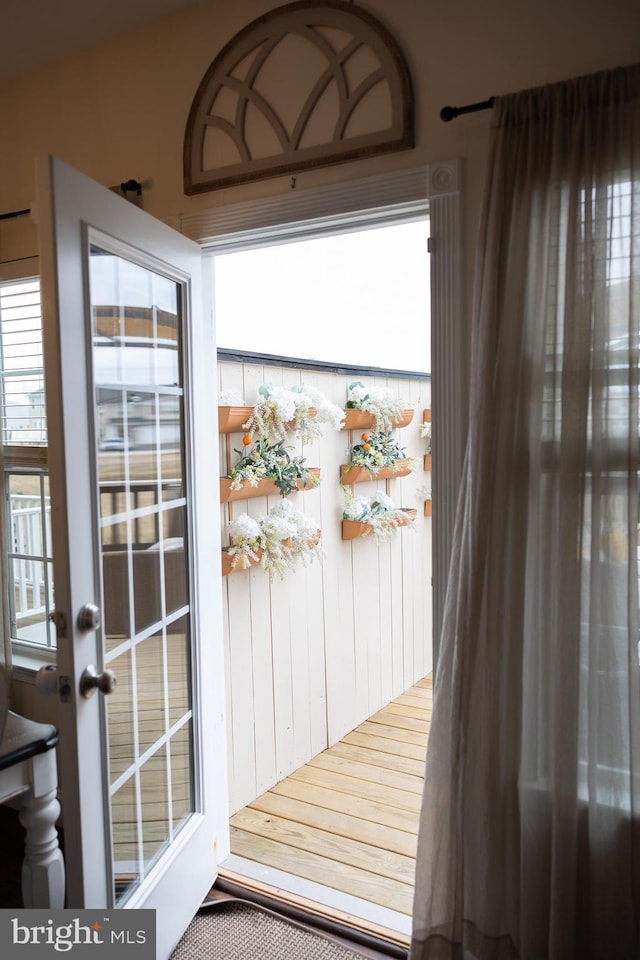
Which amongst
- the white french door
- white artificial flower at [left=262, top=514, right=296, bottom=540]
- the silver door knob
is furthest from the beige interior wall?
the silver door knob

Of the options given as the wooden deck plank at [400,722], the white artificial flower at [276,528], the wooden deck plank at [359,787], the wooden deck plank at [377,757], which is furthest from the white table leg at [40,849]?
the wooden deck plank at [400,722]

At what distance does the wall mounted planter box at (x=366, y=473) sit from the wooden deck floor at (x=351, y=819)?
134cm

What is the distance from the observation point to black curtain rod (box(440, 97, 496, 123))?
171cm

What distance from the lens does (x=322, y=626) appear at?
134 inches

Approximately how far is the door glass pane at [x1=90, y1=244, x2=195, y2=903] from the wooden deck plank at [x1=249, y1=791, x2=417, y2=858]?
2.53 ft

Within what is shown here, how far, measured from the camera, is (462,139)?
1802 millimetres

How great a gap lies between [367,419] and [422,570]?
124cm

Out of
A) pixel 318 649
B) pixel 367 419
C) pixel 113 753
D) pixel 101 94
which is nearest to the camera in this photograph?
pixel 113 753

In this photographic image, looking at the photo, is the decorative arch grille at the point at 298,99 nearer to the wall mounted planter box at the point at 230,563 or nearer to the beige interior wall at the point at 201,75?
the beige interior wall at the point at 201,75

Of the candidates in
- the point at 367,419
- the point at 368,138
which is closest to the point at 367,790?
the point at 367,419

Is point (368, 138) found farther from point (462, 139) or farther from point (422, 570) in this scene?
point (422, 570)

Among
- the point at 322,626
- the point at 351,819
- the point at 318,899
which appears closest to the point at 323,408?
the point at 322,626

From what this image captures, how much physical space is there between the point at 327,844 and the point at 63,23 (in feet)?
9.92

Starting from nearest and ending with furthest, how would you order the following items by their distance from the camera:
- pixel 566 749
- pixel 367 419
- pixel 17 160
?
pixel 566 749, pixel 17 160, pixel 367 419
